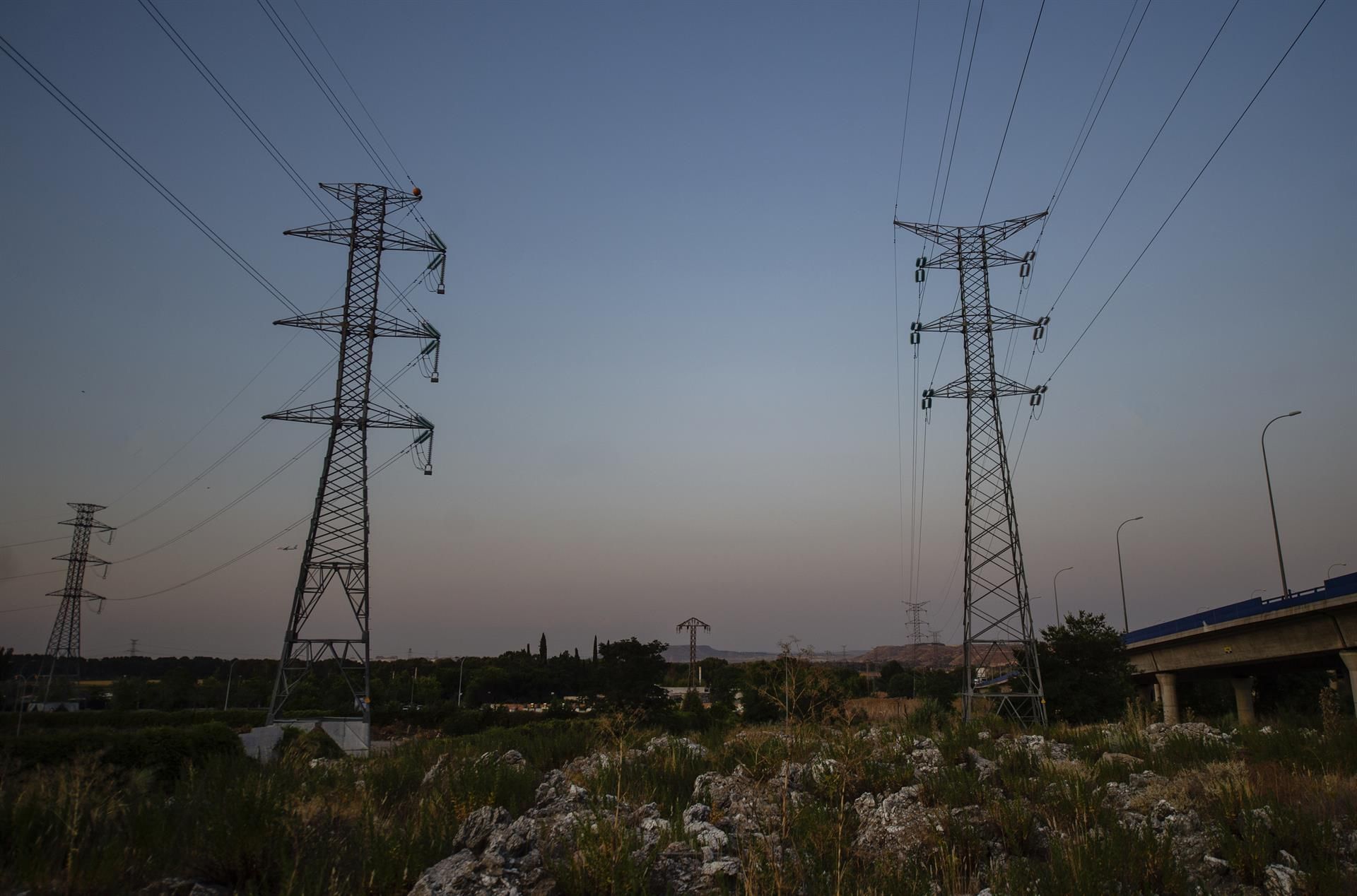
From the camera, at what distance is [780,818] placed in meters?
8.95

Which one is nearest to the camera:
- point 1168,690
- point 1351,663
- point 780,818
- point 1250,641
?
point 780,818

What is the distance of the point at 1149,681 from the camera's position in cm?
5609

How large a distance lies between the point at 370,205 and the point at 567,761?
22534 millimetres

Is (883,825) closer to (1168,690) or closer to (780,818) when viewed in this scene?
(780,818)

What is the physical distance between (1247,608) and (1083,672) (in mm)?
9729

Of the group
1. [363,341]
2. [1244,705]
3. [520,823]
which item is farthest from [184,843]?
[1244,705]

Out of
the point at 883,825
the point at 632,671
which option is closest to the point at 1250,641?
the point at 632,671

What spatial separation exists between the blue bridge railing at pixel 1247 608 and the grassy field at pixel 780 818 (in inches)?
699

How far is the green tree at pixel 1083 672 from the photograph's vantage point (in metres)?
28.7

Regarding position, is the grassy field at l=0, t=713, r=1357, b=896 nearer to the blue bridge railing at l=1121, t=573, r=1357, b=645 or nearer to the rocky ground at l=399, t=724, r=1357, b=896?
the rocky ground at l=399, t=724, r=1357, b=896

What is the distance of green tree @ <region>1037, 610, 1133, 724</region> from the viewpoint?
2873 centimetres

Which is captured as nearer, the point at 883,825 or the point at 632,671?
the point at 883,825

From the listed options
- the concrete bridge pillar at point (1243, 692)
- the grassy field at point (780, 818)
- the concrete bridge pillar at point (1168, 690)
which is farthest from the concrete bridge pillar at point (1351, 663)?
the grassy field at point (780, 818)

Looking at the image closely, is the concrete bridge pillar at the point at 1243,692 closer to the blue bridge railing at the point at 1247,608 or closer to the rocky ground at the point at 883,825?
the blue bridge railing at the point at 1247,608
